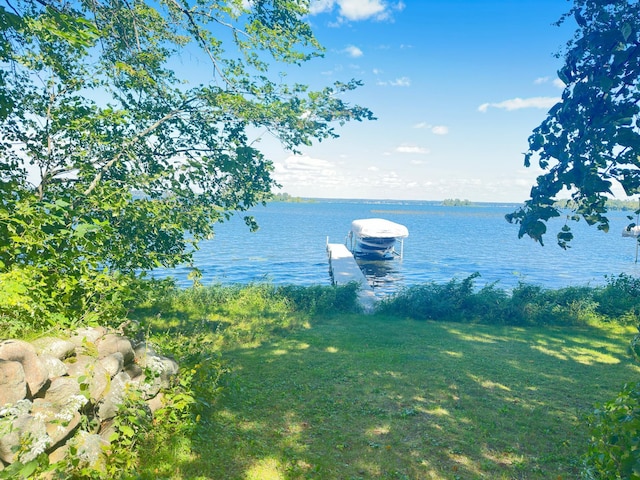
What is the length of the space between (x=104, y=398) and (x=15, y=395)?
1.08 m

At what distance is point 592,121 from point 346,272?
91.0 feet

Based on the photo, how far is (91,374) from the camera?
438 centimetres

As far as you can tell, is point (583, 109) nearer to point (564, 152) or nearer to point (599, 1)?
point (564, 152)

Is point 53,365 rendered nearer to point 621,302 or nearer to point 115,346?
point 115,346

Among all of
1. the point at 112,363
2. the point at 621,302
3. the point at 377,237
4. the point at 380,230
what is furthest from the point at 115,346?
the point at 380,230

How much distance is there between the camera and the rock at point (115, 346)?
500 centimetres

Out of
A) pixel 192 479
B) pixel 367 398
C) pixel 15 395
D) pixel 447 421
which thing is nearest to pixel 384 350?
pixel 367 398

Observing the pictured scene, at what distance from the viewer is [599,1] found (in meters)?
2.63

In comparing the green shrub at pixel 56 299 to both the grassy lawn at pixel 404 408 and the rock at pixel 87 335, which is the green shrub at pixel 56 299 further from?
the grassy lawn at pixel 404 408

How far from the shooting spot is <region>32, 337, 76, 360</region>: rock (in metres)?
4.32

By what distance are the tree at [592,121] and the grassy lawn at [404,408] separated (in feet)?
12.4

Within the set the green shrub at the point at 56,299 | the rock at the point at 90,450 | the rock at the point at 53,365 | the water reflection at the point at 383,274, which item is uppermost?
the green shrub at the point at 56,299

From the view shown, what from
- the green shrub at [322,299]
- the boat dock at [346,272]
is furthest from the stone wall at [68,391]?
the boat dock at [346,272]

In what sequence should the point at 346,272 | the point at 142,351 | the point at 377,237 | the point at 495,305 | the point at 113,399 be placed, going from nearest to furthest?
1. the point at 113,399
2. the point at 142,351
3. the point at 495,305
4. the point at 346,272
5. the point at 377,237
